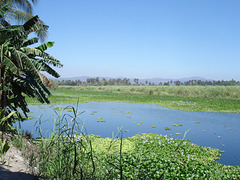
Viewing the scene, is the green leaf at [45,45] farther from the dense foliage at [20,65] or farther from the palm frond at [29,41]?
the palm frond at [29,41]

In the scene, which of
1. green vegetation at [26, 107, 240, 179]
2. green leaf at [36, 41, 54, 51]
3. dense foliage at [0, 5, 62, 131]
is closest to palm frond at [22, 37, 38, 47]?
dense foliage at [0, 5, 62, 131]

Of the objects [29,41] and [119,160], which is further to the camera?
[29,41]

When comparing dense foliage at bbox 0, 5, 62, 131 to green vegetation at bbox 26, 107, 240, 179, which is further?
dense foliage at bbox 0, 5, 62, 131

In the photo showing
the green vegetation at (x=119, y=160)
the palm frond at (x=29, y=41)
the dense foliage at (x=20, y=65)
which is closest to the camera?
the green vegetation at (x=119, y=160)

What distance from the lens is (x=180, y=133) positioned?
330 inches

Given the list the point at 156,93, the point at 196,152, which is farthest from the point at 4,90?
the point at 156,93

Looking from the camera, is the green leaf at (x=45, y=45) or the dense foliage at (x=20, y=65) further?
the green leaf at (x=45, y=45)

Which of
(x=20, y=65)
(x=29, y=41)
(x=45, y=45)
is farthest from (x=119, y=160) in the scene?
(x=29, y=41)

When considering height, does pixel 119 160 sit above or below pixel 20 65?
below

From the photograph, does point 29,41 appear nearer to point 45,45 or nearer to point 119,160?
point 45,45

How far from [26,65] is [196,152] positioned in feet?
18.3

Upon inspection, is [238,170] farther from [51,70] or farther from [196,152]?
[51,70]

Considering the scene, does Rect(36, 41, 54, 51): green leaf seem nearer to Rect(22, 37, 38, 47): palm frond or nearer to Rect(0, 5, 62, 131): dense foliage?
Rect(0, 5, 62, 131): dense foliage

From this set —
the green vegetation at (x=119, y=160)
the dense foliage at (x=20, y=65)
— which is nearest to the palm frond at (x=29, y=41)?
the dense foliage at (x=20, y=65)
